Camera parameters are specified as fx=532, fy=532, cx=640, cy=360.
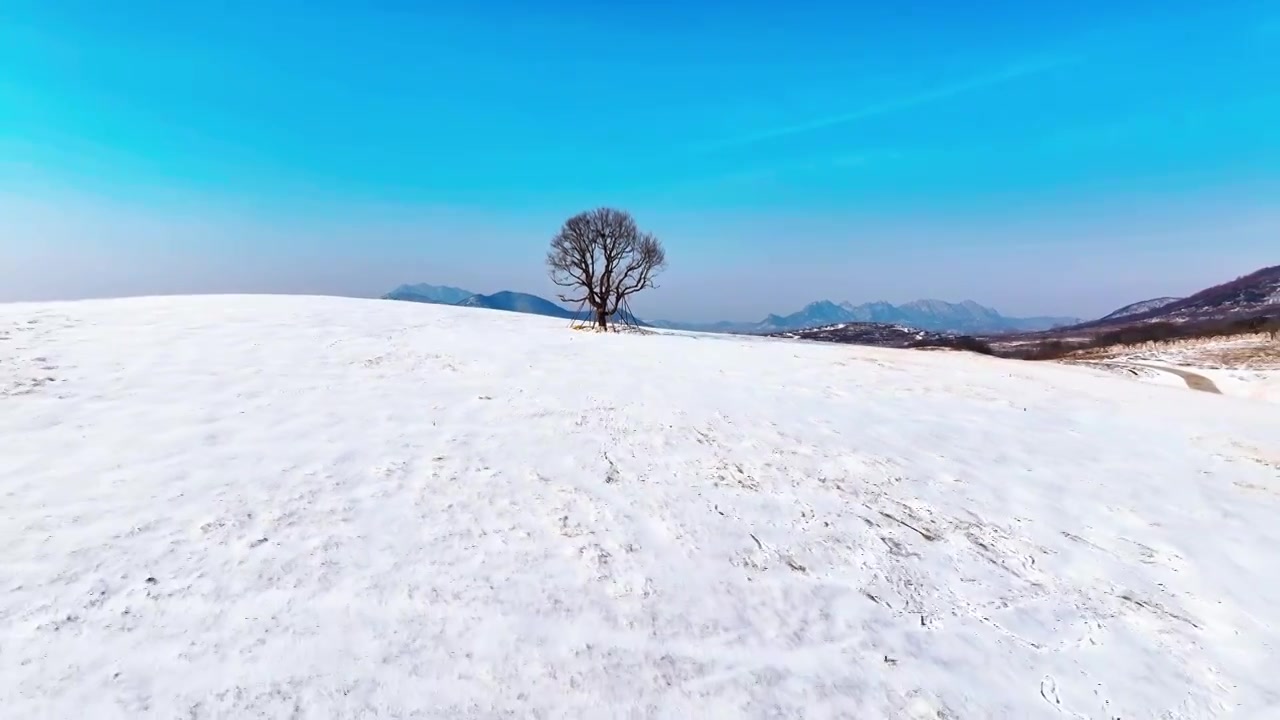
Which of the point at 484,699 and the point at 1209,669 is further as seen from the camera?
the point at 1209,669

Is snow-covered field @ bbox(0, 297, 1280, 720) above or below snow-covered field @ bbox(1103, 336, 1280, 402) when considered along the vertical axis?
below

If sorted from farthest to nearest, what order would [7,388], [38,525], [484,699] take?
[7,388], [38,525], [484,699]

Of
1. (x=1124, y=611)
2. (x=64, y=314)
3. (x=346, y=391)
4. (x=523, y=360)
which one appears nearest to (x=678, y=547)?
(x=1124, y=611)

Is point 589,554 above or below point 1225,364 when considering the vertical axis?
below

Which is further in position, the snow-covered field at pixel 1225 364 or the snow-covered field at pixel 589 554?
the snow-covered field at pixel 1225 364

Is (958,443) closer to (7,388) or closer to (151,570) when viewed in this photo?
(151,570)

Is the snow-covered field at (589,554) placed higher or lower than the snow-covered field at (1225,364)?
lower

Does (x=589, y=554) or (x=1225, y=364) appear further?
(x=1225, y=364)

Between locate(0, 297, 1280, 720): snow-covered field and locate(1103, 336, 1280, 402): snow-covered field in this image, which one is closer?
locate(0, 297, 1280, 720): snow-covered field
